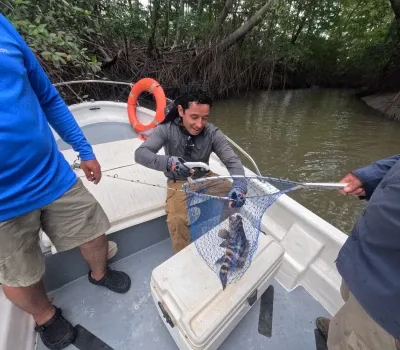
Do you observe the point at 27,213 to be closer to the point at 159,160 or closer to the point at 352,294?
the point at 159,160

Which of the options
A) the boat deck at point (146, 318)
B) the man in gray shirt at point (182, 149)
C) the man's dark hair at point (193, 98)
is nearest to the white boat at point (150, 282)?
the boat deck at point (146, 318)

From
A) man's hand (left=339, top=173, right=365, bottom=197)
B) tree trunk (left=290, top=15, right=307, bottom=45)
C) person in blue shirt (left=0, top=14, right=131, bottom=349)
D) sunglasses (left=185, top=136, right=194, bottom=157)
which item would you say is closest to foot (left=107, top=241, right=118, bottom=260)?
person in blue shirt (left=0, top=14, right=131, bottom=349)

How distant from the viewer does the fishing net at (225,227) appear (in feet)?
3.96

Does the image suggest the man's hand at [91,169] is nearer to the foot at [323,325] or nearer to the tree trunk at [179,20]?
the foot at [323,325]

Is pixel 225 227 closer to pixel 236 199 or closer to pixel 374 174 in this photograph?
pixel 236 199

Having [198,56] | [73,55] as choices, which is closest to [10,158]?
[73,55]

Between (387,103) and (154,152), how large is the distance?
33.0 ft

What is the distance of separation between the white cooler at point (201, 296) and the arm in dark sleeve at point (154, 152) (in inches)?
23.9

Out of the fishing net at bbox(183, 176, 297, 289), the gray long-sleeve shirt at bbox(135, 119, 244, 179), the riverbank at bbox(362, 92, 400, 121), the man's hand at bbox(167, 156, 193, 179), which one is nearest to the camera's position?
the fishing net at bbox(183, 176, 297, 289)

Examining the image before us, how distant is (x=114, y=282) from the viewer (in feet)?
5.24

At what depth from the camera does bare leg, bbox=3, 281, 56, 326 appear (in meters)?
1.14

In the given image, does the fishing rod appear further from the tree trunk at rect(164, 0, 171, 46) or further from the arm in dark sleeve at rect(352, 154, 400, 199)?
the tree trunk at rect(164, 0, 171, 46)

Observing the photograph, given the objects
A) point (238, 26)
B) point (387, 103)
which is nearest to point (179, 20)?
point (238, 26)

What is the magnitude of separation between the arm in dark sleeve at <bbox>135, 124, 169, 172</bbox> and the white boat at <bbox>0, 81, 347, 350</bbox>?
1.22 ft
